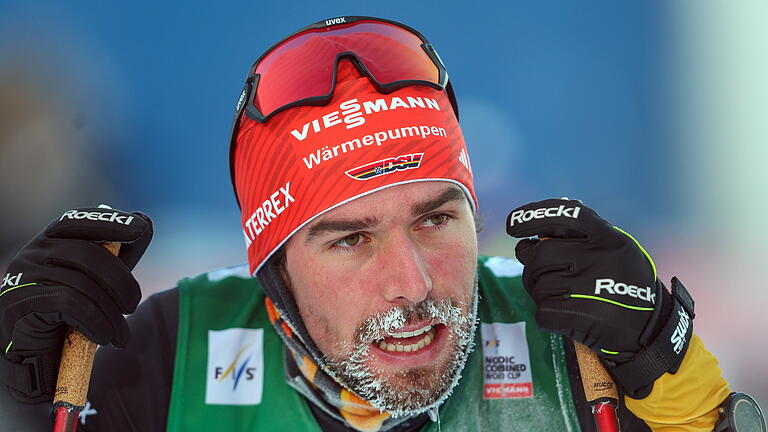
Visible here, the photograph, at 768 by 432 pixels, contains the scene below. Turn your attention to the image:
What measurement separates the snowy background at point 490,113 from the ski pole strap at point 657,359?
1885 millimetres

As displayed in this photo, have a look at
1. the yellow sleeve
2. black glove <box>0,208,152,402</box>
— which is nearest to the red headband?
black glove <box>0,208,152,402</box>

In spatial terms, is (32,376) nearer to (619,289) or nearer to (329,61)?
(329,61)

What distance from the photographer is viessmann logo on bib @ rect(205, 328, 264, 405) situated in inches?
77.4

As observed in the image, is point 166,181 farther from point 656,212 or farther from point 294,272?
point 656,212

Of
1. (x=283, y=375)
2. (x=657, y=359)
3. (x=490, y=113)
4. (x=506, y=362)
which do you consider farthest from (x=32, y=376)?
(x=490, y=113)

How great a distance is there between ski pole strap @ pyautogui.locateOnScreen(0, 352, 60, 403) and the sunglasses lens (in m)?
0.79

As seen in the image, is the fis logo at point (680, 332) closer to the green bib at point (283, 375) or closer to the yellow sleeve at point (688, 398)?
the yellow sleeve at point (688, 398)

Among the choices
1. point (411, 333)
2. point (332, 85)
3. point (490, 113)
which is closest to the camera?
point (411, 333)

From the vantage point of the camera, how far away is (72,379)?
1.67m

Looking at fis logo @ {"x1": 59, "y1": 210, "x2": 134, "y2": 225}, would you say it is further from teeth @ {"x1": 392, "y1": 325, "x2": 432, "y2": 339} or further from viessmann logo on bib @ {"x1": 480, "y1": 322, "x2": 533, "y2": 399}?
viessmann logo on bib @ {"x1": 480, "y1": 322, "x2": 533, "y2": 399}

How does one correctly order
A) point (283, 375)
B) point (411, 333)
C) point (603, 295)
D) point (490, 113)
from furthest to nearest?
point (490, 113) < point (283, 375) < point (411, 333) < point (603, 295)

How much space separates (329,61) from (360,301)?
610 millimetres

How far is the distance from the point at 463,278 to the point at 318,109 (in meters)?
0.54

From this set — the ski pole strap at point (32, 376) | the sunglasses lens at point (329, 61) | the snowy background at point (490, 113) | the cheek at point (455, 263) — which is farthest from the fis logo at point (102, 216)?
the snowy background at point (490, 113)
